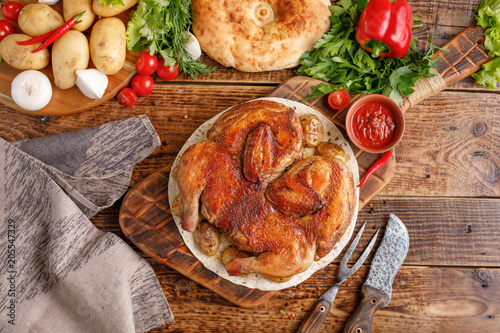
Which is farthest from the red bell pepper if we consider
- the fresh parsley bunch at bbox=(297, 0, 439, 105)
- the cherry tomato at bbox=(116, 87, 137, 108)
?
the cherry tomato at bbox=(116, 87, 137, 108)

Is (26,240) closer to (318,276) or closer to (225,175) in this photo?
(225,175)

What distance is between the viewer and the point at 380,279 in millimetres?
3363

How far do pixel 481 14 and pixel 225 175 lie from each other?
2.99 metres

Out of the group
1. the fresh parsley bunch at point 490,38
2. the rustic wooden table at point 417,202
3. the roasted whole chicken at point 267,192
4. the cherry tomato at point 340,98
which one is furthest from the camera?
the rustic wooden table at point 417,202

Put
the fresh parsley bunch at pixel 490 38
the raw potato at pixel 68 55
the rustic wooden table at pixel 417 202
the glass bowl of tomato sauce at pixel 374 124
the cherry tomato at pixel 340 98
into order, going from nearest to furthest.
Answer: the glass bowl of tomato sauce at pixel 374 124
the raw potato at pixel 68 55
the cherry tomato at pixel 340 98
the fresh parsley bunch at pixel 490 38
the rustic wooden table at pixel 417 202

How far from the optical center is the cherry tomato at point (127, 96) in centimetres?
334

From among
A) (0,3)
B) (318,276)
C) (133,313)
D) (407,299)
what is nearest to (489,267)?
(407,299)

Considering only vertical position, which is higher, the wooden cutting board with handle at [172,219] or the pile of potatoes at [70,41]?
the pile of potatoes at [70,41]

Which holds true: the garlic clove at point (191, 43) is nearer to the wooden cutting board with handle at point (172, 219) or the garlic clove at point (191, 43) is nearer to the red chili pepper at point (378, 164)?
the wooden cutting board with handle at point (172, 219)

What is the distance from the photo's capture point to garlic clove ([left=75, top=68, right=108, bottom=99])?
122 inches

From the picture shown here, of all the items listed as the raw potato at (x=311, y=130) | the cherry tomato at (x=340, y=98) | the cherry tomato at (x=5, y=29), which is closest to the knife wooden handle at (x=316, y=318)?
the raw potato at (x=311, y=130)

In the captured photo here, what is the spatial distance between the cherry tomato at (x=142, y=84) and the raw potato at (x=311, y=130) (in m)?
1.54

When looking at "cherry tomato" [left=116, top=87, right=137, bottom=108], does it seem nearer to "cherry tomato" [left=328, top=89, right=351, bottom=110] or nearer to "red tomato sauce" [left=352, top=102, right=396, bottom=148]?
"cherry tomato" [left=328, top=89, right=351, bottom=110]

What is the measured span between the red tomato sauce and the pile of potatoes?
2276 millimetres
